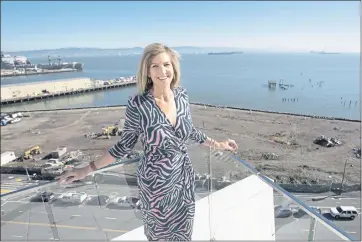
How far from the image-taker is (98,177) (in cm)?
158

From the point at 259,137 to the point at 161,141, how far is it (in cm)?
1350

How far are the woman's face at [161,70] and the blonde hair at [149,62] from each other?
11 mm

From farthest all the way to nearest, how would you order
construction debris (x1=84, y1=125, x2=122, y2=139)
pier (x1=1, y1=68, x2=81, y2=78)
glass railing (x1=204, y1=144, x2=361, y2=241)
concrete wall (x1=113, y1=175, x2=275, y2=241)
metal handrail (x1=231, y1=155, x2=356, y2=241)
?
pier (x1=1, y1=68, x2=81, y2=78)
construction debris (x1=84, y1=125, x2=122, y2=139)
concrete wall (x1=113, y1=175, x2=275, y2=241)
glass railing (x1=204, y1=144, x2=361, y2=241)
metal handrail (x1=231, y1=155, x2=356, y2=241)

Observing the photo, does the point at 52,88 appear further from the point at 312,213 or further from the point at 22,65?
the point at 22,65

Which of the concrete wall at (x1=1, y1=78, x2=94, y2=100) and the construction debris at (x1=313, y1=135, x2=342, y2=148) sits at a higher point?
the concrete wall at (x1=1, y1=78, x2=94, y2=100)

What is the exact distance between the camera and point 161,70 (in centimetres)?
86

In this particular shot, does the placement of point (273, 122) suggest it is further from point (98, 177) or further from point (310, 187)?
point (98, 177)

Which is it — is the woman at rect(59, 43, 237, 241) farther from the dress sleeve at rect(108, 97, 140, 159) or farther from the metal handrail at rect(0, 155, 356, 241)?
the metal handrail at rect(0, 155, 356, 241)

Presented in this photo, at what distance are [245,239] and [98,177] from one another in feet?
2.65

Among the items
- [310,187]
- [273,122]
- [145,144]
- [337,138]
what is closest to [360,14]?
[145,144]

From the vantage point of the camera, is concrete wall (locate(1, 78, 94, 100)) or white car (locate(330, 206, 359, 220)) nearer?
white car (locate(330, 206, 359, 220))

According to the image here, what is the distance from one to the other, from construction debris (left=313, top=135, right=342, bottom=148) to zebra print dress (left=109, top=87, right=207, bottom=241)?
520 inches

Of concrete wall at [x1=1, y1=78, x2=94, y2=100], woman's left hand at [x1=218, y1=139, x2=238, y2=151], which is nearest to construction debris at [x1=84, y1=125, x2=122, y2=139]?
woman's left hand at [x1=218, y1=139, x2=238, y2=151]

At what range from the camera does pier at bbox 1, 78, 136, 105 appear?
26.9 m
